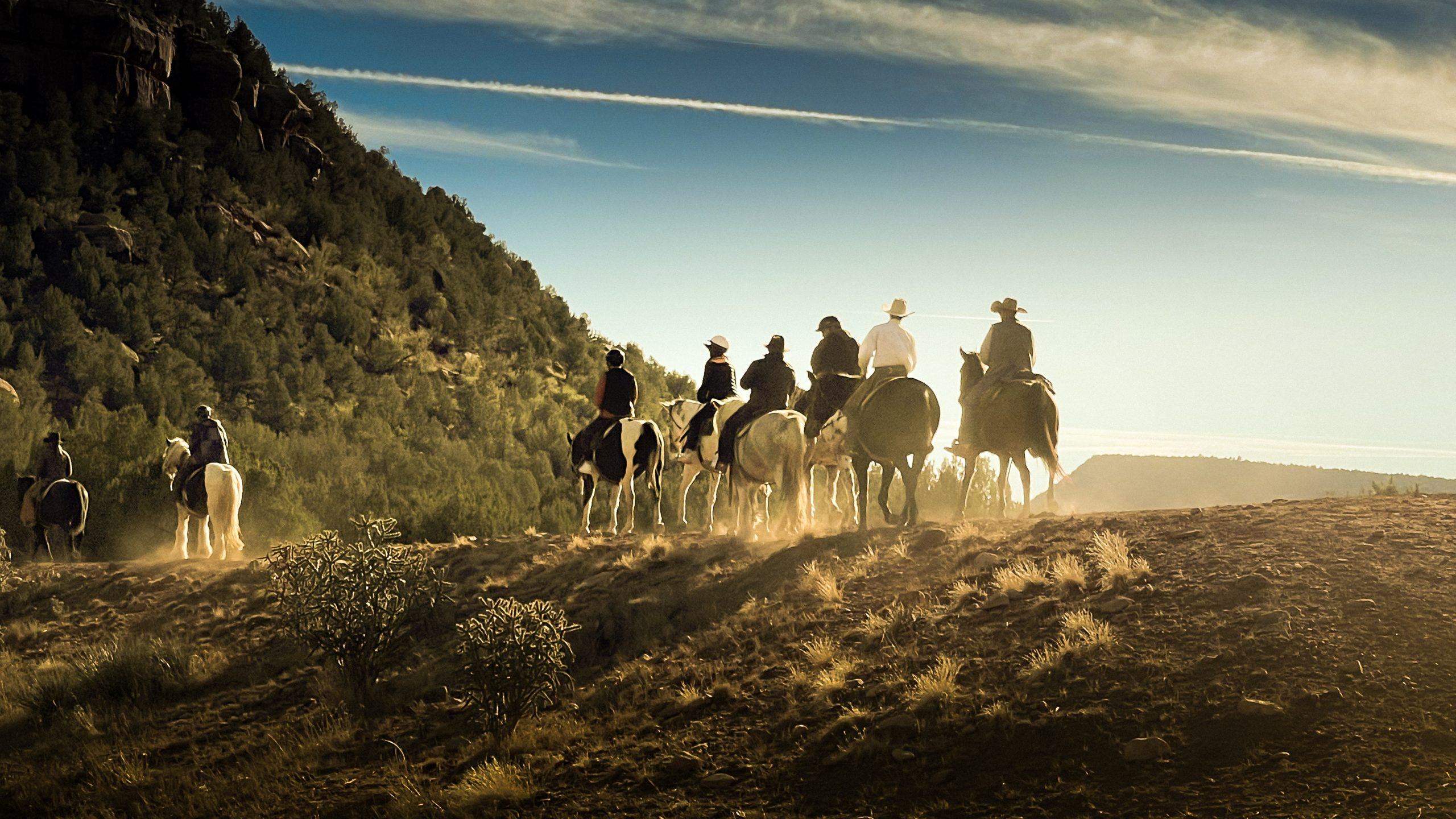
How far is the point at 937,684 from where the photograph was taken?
10914mm

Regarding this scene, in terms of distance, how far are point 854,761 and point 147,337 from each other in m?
49.7

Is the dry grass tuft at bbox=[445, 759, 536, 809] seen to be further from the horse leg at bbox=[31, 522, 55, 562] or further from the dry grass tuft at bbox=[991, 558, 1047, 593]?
the horse leg at bbox=[31, 522, 55, 562]

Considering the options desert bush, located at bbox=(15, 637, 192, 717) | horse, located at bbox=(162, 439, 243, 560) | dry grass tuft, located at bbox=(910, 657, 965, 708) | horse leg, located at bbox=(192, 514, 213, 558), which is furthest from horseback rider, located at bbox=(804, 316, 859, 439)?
horse leg, located at bbox=(192, 514, 213, 558)

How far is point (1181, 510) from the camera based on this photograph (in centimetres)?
1554

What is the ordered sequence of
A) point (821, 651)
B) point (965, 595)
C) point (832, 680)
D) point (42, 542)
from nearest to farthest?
1. point (832, 680)
2. point (821, 651)
3. point (965, 595)
4. point (42, 542)

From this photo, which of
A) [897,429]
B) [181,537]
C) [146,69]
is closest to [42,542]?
[181,537]

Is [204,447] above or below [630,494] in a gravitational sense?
above

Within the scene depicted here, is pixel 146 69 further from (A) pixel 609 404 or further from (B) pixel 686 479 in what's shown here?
(B) pixel 686 479

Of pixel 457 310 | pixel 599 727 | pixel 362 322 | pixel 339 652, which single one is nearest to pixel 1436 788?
pixel 599 727

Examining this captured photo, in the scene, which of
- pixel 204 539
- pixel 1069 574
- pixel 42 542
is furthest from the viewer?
pixel 42 542

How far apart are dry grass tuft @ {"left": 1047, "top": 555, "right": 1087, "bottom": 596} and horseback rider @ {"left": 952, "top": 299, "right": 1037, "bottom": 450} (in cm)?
452

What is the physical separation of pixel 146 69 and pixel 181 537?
55357mm

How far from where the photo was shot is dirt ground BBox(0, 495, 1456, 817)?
30.6 feet

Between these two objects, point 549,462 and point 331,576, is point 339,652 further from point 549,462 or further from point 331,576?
point 549,462
